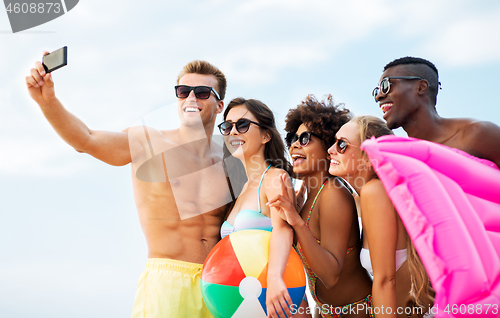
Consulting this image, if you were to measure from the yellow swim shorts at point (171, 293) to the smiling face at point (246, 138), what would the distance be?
151cm

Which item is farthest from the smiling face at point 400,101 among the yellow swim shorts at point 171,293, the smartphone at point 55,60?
the smartphone at point 55,60

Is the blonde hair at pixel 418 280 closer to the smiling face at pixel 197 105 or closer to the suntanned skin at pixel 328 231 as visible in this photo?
the suntanned skin at pixel 328 231

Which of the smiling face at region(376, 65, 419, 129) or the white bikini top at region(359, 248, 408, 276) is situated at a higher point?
the smiling face at region(376, 65, 419, 129)

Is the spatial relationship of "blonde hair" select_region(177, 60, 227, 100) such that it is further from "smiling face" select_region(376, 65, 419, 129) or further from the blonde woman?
the blonde woman

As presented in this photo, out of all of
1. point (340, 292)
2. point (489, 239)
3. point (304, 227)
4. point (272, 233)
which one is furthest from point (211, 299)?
point (489, 239)

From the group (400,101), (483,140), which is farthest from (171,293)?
(483,140)

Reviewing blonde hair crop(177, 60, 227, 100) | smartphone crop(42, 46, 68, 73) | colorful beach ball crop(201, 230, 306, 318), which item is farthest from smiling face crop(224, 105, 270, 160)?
smartphone crop(42, 46, 68, 73)

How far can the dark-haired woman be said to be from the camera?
13.6 feet

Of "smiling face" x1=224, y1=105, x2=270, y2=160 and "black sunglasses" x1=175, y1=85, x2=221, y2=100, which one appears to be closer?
"smiling face" x1=224, y1=105, x2=270, y2=160

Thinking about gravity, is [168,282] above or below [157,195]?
below

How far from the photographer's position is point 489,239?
2545mm

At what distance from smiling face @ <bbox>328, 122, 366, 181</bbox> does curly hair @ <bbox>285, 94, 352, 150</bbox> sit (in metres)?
0.40

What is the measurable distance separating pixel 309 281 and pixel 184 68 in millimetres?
3415

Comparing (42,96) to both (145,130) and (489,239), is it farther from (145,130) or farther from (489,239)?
(489,239)
